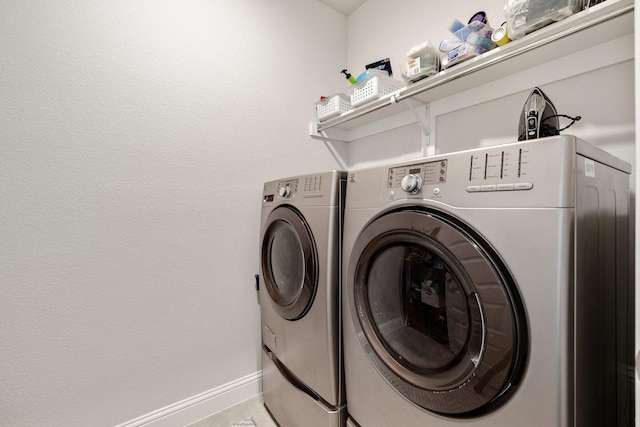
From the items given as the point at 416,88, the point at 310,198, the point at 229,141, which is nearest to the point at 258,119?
the point at 229,141

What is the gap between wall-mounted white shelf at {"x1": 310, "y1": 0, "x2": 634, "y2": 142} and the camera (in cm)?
87

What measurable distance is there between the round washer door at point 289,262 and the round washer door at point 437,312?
0.23 metres

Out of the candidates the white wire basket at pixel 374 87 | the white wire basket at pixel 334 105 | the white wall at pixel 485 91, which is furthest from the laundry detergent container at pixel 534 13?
the white wire basket at pixel 334 105

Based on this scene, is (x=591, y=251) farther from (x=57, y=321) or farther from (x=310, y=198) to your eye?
(x=57, y=321)

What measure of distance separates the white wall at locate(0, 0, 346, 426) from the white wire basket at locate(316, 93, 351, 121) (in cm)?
19

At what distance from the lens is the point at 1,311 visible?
44.6 inches

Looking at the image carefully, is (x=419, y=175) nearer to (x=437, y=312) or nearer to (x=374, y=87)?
(x=437, y=312)

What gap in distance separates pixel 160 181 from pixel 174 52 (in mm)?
665

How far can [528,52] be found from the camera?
1056 millimetres

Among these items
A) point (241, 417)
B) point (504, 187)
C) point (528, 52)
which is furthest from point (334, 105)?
point (241, 417)

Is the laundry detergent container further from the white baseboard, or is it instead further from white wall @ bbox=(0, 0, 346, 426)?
the white baseboard

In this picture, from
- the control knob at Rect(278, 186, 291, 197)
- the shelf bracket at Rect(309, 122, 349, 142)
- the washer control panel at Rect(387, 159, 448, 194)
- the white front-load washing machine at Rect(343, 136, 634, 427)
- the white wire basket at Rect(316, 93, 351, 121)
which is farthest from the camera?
the shelf bracket at Rect(309, 122, 349, 142)

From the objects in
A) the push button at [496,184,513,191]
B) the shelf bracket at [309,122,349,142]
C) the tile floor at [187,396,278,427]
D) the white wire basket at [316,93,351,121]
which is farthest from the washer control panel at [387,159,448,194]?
the tile floor at [187,396,278,427]

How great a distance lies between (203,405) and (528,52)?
7.19 feet
